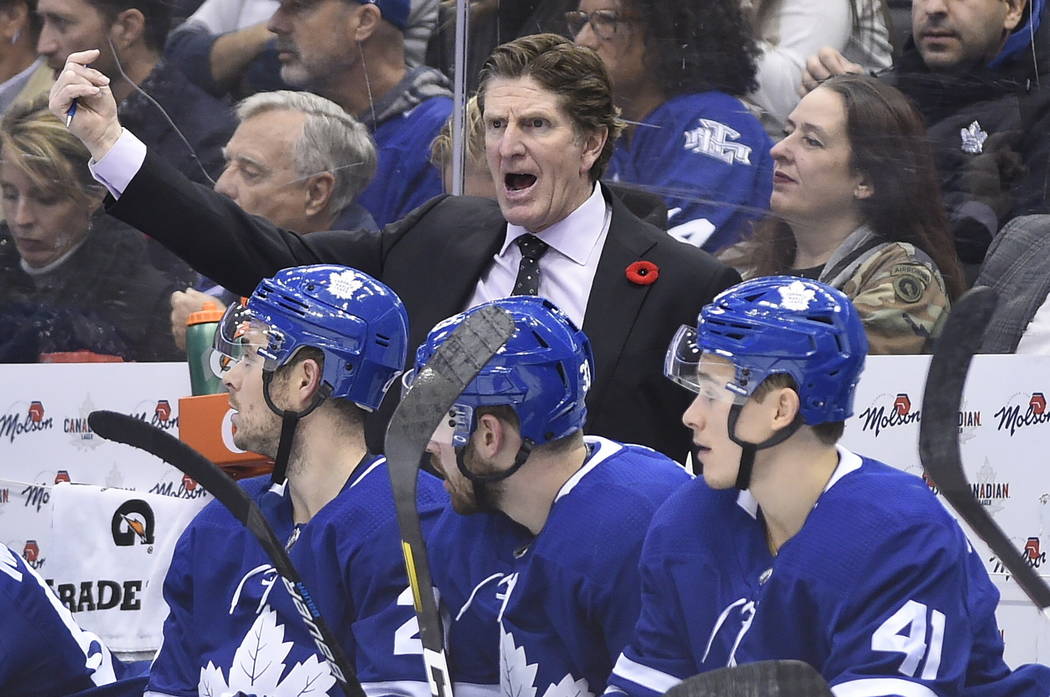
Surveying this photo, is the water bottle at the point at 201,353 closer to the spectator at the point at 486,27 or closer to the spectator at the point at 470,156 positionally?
the spectator at the point at 470,156

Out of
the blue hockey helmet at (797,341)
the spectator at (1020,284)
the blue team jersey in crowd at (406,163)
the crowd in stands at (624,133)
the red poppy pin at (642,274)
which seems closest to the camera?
the blue hockey helmet at (797,341)

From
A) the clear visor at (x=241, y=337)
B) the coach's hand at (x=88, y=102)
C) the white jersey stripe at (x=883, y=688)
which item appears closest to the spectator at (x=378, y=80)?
the coach's hand at (x=88, y=102)

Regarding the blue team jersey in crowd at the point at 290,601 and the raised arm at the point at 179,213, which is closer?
the blue team jersey in crowd at the point at 290,601

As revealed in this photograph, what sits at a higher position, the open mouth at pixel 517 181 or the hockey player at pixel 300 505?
the open mouth at pixel 517 181

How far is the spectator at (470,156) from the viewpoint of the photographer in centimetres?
425

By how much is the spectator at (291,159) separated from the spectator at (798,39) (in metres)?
1.21

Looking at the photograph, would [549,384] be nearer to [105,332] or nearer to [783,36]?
[783,36]

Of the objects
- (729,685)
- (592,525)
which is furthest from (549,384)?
(729,685)

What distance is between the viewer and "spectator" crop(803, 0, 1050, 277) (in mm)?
3891

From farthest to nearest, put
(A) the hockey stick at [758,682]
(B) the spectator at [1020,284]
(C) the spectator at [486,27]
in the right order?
(C) the spectator at [486,27], (B) the spectator at [1020,284], (A) the hockey stick at [758,682]

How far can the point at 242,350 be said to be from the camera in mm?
2717

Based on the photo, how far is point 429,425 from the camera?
2207 millimetres

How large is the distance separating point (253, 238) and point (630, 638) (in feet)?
3.98

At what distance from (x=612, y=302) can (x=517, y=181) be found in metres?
0.33
